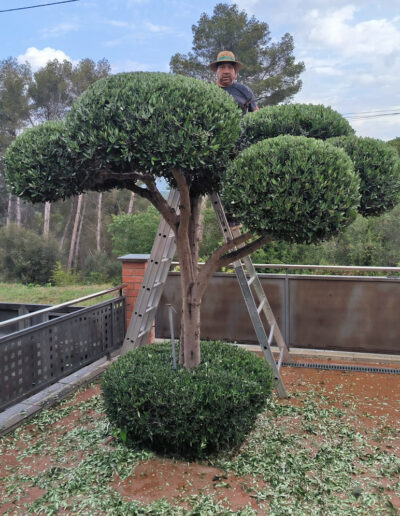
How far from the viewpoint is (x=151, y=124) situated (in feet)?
7.37

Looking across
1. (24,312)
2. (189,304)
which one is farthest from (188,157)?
(24,312)

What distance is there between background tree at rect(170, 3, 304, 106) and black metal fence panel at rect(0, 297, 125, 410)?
47.8 ft

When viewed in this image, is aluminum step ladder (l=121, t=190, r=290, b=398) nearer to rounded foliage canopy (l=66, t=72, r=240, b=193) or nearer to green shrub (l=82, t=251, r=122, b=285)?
rounded foliage canopy (l=66, t=72, r=240, b=193)

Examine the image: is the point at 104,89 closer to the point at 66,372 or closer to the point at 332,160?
the point at 332,160

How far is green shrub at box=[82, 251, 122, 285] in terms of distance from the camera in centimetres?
1972

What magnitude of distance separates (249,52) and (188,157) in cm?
1652

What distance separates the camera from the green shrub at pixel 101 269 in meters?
19.7

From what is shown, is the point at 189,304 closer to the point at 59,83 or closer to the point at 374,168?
the point at 374,168

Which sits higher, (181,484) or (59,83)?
(59,83)

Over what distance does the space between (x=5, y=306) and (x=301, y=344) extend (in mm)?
3910

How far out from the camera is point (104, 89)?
2.40 meters

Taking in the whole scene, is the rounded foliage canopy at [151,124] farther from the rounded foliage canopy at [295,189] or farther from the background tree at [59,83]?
the background tree at [59,83]

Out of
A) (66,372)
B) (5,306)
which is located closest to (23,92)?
(5,306)

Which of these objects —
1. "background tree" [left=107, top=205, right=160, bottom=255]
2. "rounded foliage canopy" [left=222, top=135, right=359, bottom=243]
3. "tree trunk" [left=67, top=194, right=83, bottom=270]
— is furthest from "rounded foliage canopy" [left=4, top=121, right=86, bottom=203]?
"tree trunk" [left=67, top=194, right=83, bottom=270]
